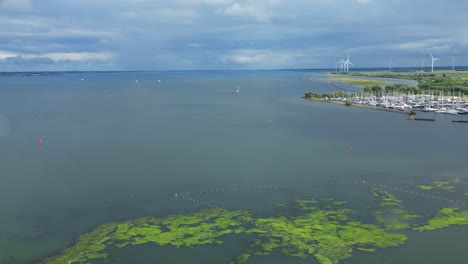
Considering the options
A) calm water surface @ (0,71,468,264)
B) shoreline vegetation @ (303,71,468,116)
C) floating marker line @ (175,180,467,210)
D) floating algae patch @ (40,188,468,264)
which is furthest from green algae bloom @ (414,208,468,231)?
shoreline vegetation @ (303,71,468,116)

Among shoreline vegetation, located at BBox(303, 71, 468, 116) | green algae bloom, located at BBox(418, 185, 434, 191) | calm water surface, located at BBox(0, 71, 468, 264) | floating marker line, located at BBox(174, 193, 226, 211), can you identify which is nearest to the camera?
calm water surface, located at BBox(0, 71, 468, 264)

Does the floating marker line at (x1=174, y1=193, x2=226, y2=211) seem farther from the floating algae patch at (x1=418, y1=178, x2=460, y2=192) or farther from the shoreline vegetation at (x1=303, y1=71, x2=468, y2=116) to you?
the shoreline vegetation at (x1=303, y1=71, x2=468, y2=116)

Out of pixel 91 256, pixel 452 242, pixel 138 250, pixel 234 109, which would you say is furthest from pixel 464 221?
pixel 234 109

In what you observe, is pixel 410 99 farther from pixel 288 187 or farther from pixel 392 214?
pixel 392 214

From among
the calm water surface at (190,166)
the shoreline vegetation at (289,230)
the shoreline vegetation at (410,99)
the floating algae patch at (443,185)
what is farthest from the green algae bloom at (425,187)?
the shoreline vegetation at (410,99)

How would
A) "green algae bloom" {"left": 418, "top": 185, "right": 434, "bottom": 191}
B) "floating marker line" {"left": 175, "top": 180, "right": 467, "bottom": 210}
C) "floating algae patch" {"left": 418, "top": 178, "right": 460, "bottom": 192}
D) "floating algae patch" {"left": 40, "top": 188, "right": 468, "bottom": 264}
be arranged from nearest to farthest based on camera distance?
"floating algae patch" {"left": 40, "top": 188, "right": 468, "bottom": 264} → "floating marker line" {"left": 175, "top": 180, "right": 467, "bottom": 210} → "green algae bloom" {"left": 418, "top": 185, "right": 434, "bottom": 191} → "floating algae patch" {"left": 418, "top": 178, "right": 460, "bottom": 192}

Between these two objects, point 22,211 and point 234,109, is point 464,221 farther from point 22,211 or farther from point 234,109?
point 234,109

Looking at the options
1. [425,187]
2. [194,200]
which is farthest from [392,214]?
[194,200]
